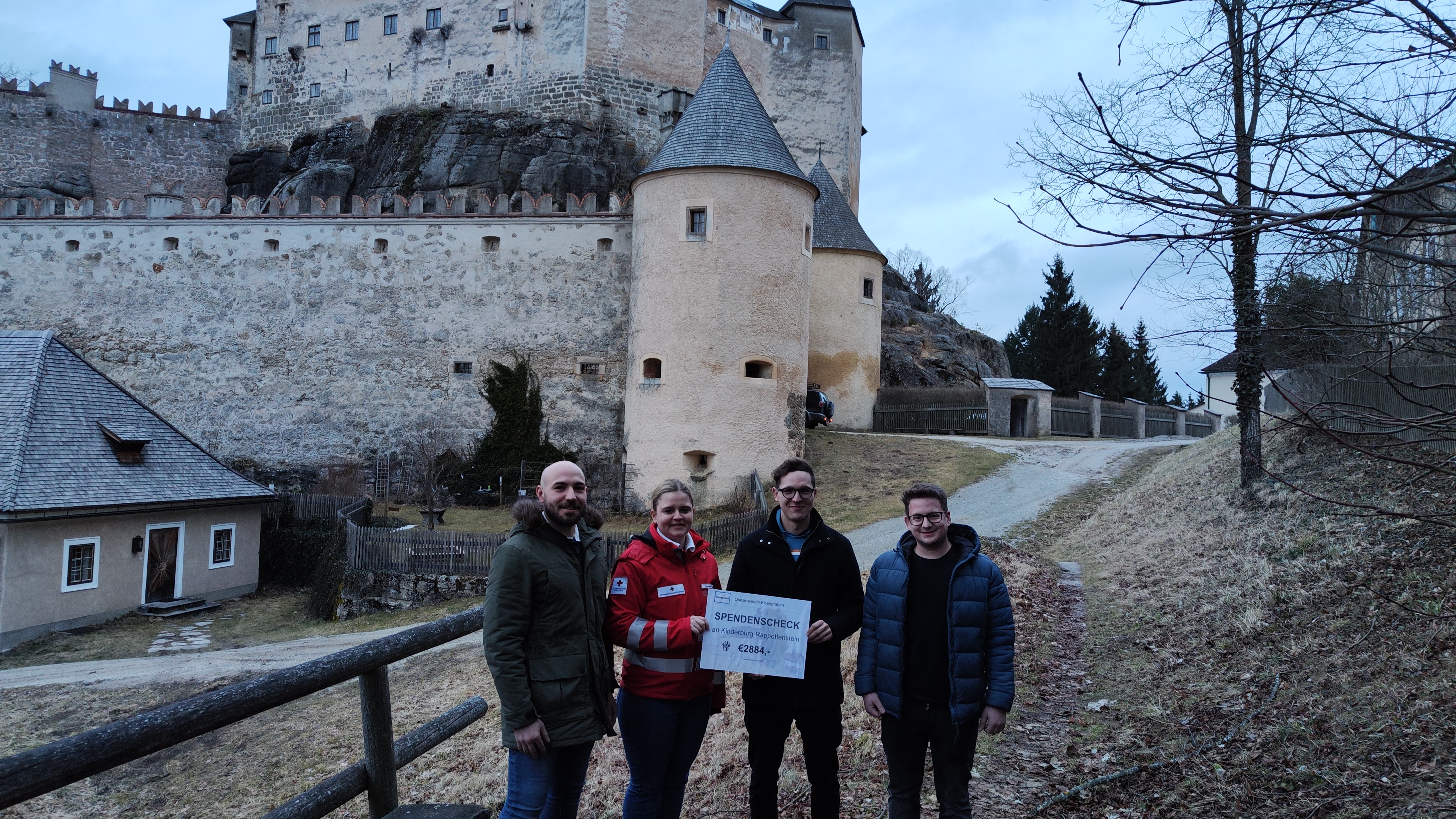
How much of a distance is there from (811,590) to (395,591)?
42.3ft

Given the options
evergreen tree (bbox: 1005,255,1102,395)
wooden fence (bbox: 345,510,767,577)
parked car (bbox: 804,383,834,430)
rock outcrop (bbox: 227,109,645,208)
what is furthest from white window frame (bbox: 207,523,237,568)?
evergreen tree (bbox: 1005,255,1102,395)

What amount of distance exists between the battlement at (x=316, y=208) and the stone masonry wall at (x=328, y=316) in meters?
0.20

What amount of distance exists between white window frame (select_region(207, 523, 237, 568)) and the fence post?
16.5 meters

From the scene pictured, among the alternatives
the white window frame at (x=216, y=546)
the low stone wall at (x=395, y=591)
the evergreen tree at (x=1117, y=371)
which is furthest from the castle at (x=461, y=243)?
the evergreen tree at (x=1117, y=371)

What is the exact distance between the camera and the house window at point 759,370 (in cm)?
1789

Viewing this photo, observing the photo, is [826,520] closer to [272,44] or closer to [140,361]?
[140,361]

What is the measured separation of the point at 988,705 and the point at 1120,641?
4.41m

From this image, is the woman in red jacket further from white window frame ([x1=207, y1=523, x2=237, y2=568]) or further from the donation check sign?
white window frame ([x1=207, y1=523, x2=237, y2=568])

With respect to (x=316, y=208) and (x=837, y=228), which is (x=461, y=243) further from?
(x=837, y=228)

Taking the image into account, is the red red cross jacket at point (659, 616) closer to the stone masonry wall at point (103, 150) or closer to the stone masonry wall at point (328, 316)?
the stone masonry wall at point (328, 316)

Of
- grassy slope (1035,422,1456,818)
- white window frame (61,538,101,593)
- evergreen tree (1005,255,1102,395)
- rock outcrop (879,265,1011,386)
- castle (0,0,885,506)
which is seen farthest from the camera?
evergreen tree (1005,255,1102,395)

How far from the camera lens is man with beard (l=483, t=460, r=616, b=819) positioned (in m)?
3.45

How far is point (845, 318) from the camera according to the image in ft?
83.3

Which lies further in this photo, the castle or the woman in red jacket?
the castle
